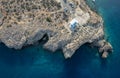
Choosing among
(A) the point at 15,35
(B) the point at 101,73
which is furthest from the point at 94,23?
(A) the point at 15,35

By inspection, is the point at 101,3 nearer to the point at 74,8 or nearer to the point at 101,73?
the point at 74,8

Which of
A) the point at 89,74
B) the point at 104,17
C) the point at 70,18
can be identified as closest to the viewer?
the point at 89,74

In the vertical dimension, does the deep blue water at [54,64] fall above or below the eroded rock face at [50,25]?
below

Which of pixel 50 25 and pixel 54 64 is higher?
pixel 50 25

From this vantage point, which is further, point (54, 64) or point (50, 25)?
point (50, 25)

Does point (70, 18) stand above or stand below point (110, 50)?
above
